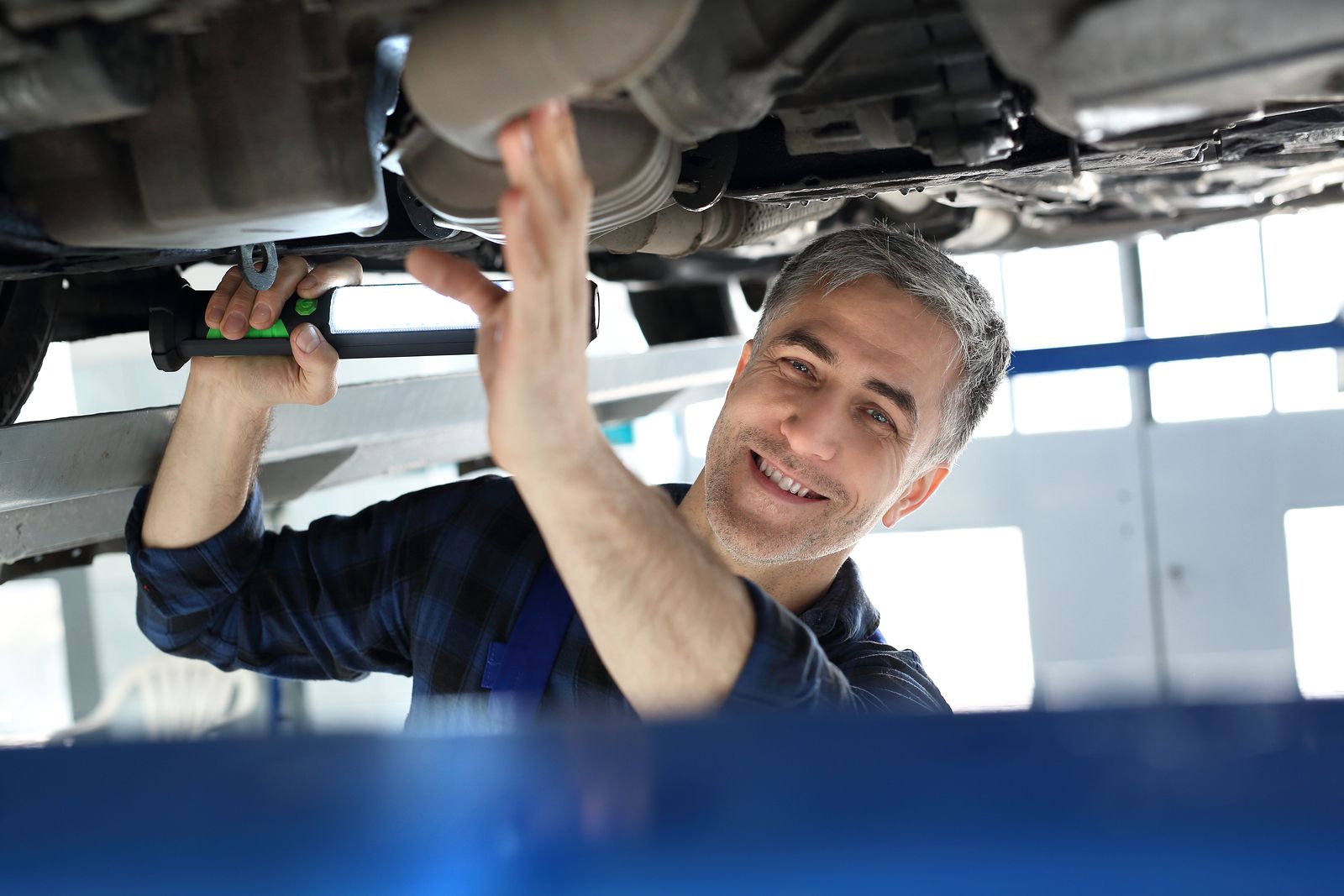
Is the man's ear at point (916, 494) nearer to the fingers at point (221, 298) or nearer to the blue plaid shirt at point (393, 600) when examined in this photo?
the blue plaid shirt at point (393, 600)

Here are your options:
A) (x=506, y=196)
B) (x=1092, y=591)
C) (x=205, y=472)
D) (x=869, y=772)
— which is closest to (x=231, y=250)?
(x=205, y=472)

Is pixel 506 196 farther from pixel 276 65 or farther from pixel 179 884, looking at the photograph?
pixel 179 884

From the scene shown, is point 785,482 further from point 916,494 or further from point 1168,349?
point 1168,349

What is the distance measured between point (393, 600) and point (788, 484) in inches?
19.4

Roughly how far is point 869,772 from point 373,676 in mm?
4541

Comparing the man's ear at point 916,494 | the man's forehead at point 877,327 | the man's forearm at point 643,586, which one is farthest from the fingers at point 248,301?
the man's ear at point 916,494

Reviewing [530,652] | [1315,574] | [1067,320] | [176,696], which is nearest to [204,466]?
[530,652]

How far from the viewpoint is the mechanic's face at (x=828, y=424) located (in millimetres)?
1273

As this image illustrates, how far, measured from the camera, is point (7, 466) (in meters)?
1.07

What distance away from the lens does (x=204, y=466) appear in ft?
3.86

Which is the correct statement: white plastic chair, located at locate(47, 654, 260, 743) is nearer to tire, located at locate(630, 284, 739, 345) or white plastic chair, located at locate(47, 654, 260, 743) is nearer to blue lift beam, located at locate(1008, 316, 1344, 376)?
tire, located at locate(630, 284, 739, 345)

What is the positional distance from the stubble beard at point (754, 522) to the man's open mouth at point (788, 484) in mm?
17

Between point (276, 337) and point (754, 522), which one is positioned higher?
point (276, 337)

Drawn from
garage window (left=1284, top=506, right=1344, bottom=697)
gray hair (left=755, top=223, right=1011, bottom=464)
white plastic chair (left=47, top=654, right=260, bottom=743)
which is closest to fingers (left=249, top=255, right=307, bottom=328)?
gray hair (left=755, top=223, right=1011, bottom=464)
